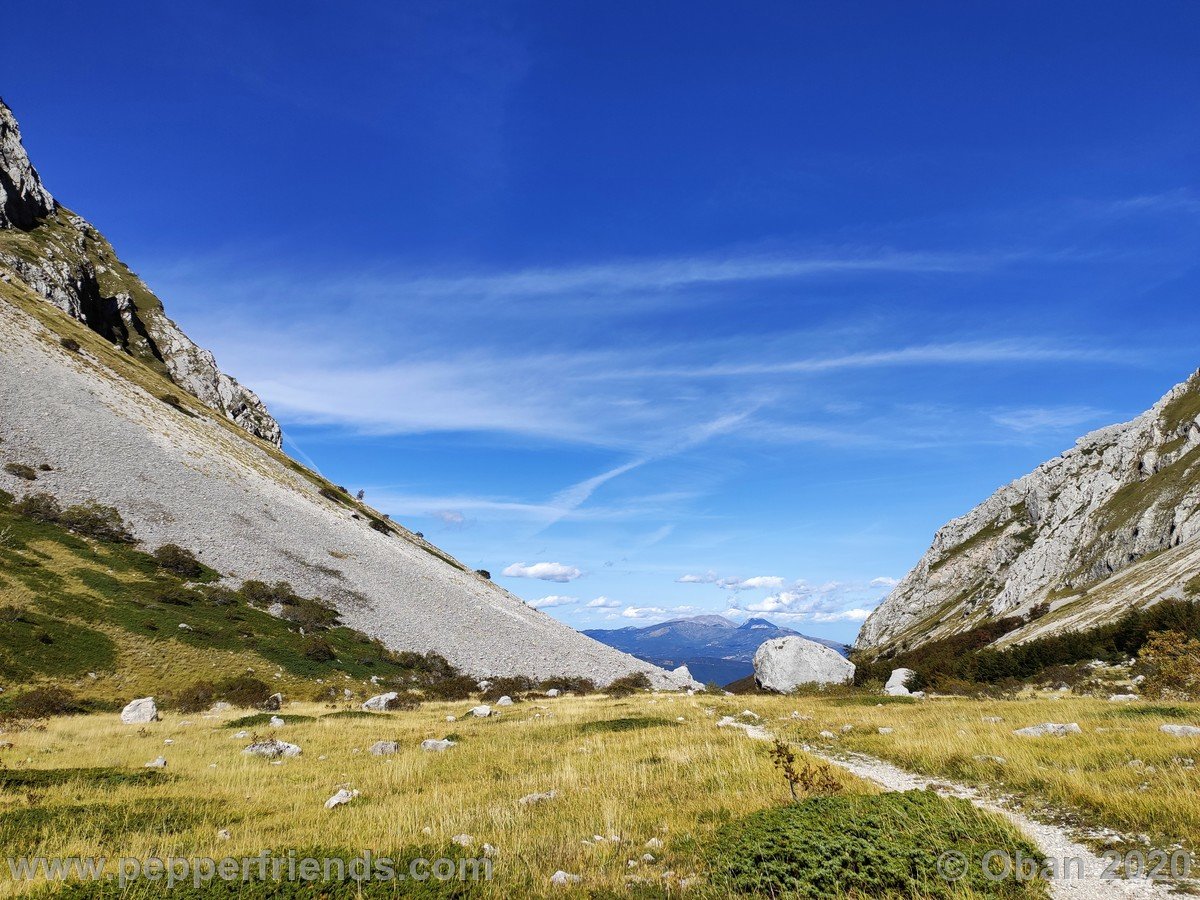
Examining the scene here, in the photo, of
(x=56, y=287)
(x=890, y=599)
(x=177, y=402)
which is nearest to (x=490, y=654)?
(x=177, y=402)

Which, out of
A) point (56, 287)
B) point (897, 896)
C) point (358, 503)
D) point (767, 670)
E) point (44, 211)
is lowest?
point (767, 670)

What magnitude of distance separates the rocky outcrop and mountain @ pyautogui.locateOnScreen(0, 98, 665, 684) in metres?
22.0

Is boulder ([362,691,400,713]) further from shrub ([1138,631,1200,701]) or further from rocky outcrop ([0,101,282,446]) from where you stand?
rocky outcrop ([0,101,282,446])

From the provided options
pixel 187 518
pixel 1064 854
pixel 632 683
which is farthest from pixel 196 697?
pixel 1064 854

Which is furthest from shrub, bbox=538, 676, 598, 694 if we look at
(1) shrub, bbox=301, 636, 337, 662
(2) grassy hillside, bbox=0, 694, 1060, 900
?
(2) grassy hillside, bbox=0, 694, 1060, 900

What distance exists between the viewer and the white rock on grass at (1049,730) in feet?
49.5

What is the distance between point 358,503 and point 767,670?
82339mm

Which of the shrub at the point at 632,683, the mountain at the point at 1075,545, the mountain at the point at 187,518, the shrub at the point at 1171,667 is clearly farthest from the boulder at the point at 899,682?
the mountain at the point at 187,518

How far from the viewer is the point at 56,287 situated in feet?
360

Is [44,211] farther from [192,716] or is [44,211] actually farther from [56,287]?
[192,716]

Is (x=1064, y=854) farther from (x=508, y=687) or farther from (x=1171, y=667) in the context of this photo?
(x=508, y=687)

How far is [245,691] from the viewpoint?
130ft

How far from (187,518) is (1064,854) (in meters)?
71.7

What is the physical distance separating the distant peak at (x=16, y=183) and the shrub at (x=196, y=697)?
5364 inches
